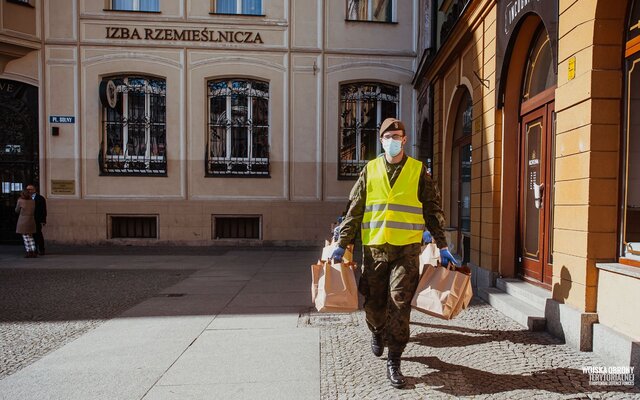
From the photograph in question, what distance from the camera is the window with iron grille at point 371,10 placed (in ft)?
41.7

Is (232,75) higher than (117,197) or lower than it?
higher

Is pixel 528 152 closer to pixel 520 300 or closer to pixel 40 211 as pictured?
pixel 520 300

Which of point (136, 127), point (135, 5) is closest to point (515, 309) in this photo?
point (136, 127)

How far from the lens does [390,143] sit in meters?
3.57

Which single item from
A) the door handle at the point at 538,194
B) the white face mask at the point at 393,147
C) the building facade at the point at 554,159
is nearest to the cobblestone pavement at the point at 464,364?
the building facade at the point at 554,159

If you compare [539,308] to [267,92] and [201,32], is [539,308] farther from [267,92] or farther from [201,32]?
[201,32]

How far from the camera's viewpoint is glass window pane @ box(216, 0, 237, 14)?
12500 millimetres

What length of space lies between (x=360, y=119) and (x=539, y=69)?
7274 millimetres

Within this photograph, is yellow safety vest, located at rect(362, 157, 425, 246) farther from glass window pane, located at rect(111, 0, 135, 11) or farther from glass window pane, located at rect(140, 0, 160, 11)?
glass window pane, located at rect(111, 0, 135, 11)

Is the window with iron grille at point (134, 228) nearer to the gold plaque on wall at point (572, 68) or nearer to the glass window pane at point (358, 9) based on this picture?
the glass window pane at point (358, 9)

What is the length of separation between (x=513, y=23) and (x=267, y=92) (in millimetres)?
7938

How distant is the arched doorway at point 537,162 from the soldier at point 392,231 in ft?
7.91

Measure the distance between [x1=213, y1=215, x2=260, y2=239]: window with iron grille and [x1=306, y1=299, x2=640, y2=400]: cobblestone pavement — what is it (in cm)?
772

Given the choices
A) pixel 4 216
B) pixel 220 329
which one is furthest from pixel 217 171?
pixel 220 329
